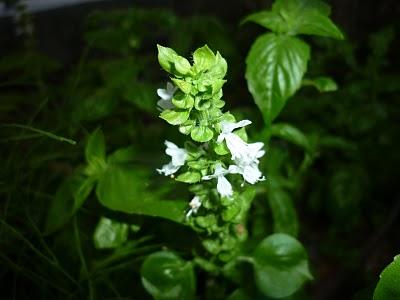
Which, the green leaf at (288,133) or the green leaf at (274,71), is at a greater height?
the green leaf at (274,71)

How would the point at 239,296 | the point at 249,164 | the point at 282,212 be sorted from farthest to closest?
1. the point at 282,212
2. the point at 239,296
3. the point at 249,164

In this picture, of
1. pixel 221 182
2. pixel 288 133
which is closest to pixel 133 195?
pixel 221 182

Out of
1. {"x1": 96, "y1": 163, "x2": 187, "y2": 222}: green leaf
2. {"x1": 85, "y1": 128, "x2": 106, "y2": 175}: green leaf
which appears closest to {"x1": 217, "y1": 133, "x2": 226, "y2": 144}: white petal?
{"x1": 96, "y1": 163, "x2": 187, "y2": 222}: green leaf

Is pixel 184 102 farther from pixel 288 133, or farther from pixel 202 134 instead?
pixel 288 133

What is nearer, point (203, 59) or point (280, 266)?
point (203, 59)

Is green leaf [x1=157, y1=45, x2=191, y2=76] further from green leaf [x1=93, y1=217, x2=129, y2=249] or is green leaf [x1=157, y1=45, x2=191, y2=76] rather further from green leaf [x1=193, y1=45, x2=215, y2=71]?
green leaf [x1=93, y1=217, x2=129, y2=249]

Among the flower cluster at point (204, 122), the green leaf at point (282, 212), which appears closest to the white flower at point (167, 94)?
the flower cluster at point (204, 122)

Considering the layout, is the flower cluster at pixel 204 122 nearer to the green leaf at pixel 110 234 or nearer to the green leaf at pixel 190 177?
the green leaf at pixel 190 177
